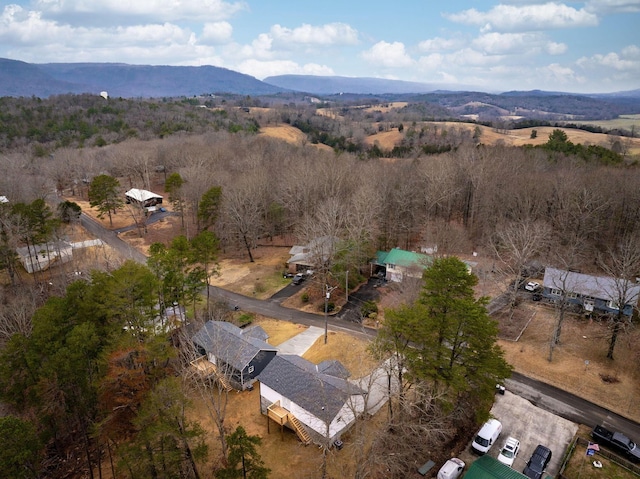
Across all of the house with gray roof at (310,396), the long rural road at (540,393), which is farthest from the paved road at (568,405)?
the house with gray roof at (310,396)

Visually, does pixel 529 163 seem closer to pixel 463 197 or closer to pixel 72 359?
pixel 463 197

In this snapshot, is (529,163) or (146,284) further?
(529,163)

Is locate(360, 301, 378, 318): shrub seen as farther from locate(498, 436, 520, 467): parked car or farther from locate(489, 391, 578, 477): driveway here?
locate(498, 436, 520, 467): parked car

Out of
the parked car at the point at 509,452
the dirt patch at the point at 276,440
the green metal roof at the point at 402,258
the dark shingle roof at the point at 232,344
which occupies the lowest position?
the dirt patch at the point at 276,440

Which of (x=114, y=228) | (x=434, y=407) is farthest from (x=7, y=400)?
(x=114, y=228)

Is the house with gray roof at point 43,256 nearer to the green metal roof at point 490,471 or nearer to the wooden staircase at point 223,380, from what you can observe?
the wooden staircase at point 223,380

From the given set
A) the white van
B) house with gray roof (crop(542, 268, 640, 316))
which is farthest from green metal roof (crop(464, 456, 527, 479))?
house with gray roof (crop(542, 268, 640, 316))
